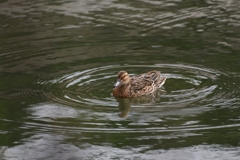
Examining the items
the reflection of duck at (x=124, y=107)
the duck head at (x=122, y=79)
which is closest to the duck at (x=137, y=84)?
the duck head at (x=122, y=79)

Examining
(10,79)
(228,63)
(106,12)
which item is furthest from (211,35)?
(10,79)

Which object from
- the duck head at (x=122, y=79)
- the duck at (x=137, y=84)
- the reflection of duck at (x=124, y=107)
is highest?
the duck head at (x=122, y=79)

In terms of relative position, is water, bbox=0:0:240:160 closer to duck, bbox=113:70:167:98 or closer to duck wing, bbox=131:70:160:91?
duck, bbox=113:70:167:98

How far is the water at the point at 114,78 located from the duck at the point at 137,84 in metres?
0.23

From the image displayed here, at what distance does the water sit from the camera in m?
7.09

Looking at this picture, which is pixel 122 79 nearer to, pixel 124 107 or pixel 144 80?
pixel 144 80

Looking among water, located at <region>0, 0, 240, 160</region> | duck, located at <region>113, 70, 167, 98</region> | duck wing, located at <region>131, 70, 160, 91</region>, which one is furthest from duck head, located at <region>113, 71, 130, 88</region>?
water, located at <region>0, 0, 240, 160</region>

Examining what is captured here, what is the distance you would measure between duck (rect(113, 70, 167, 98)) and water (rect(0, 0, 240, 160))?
0.23m

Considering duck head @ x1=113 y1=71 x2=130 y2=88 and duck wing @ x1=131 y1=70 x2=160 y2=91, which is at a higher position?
duck head @ x1=113 y1=71 x2=130 y2=88

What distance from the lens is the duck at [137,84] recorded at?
30.9 feet

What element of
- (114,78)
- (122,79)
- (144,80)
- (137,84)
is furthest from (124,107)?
(114,78)

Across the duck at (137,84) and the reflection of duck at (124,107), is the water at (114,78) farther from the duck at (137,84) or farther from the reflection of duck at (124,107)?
the duck at (137,84)

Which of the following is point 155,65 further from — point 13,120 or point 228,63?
point 13,120

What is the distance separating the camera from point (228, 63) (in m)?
10.6
